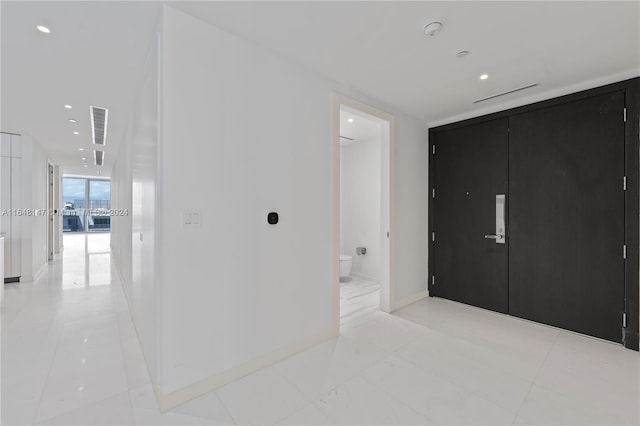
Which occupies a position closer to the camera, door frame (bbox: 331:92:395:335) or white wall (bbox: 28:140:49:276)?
door frame (bbox: 331:92:395:335)

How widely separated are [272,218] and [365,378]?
1.46 metres

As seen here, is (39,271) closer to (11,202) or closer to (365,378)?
(11,202)

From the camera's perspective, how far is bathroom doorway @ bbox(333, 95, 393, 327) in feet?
11.8

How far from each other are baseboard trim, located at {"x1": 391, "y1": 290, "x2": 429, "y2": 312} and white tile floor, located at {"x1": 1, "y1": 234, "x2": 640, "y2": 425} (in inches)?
12.5

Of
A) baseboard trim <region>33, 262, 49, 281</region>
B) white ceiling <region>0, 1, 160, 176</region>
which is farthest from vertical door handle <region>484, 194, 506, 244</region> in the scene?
baseboard trim <region>33, 262, 49, 281</region>

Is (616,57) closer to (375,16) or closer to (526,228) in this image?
(526,228)

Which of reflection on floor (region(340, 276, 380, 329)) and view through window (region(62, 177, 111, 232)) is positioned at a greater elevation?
A: view through window (region(62, 177, 111, 232))

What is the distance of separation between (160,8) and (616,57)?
3.66 metres

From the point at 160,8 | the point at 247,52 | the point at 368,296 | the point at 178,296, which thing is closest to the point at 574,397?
the point at 368,296

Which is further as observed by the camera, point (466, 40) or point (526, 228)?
point (526, 228)

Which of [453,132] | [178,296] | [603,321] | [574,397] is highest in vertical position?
[453,132]

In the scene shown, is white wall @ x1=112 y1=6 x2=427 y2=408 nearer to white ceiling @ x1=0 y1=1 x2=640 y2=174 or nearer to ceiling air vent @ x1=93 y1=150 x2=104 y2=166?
white ceiling @ x1=0 y1=1 x2=640 y2=174

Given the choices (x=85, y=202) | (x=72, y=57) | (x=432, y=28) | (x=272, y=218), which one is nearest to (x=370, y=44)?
(x=432, y=28)

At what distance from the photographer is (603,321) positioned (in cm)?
286
